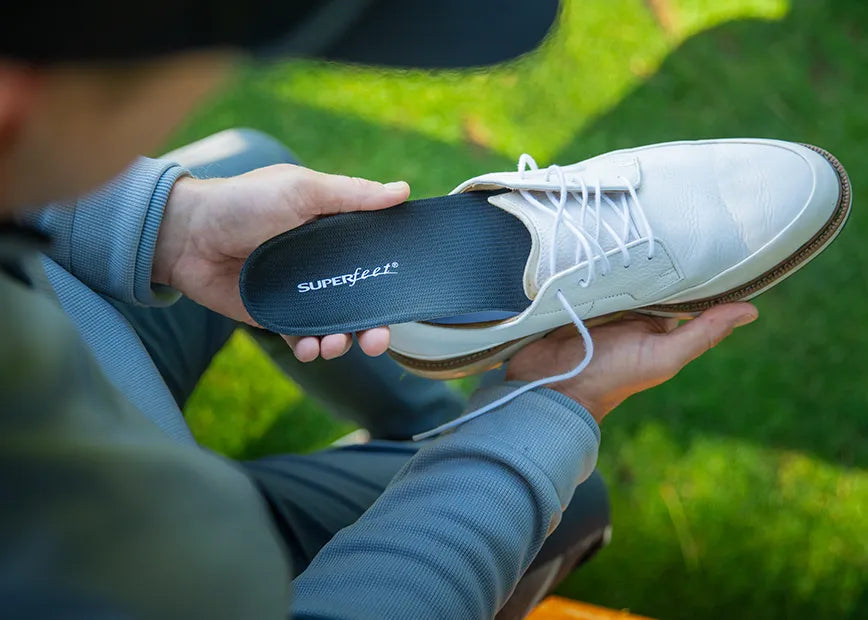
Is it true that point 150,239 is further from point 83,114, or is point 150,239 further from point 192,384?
point 83,114

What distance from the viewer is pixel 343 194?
87cm

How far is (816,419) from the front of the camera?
3.95 feet

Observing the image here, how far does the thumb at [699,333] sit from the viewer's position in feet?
2.92

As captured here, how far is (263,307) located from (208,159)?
0.70ft

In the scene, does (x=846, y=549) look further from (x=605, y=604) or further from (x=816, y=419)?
(x=605, y=604)

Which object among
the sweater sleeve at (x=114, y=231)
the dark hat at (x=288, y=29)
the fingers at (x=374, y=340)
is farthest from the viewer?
the fingers at (x=374, y=340)

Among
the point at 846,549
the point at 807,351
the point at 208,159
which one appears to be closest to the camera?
the point at 208,159

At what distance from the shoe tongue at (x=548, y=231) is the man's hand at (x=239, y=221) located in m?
0.14

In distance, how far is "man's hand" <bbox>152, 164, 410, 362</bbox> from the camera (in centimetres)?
82

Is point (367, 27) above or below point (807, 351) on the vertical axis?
above

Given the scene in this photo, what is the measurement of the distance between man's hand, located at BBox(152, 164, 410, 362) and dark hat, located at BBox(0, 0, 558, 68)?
474 millimetres

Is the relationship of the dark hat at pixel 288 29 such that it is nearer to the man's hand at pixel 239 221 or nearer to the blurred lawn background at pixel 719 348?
the man's hand at pixel 239 221

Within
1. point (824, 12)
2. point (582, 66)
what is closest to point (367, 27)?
point (582, 66)

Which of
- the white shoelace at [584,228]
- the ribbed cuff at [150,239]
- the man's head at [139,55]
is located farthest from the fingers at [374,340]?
the man's head at [139,55]
